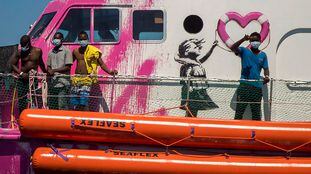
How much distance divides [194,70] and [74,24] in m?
1.98

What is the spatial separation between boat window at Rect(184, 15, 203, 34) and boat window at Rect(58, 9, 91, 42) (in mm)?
1507

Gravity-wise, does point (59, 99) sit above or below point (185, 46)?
below

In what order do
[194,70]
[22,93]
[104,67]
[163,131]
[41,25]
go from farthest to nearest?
Answer: 1. [41,25]
2. [194,70]
3. [104,67]
4. [22,93]
5. [163,131]

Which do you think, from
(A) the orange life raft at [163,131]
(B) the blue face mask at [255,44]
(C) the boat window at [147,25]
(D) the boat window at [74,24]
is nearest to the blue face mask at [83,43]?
(D) the boat window at [74,24]

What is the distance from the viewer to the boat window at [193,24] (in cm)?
793

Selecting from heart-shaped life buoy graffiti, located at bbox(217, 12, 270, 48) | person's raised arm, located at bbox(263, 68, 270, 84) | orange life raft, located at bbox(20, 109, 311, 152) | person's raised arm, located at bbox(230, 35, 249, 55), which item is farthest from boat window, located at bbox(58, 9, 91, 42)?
person's raised arm, located at bbox(263, 68, 270, 84)

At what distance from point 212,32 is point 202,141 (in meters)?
1.93

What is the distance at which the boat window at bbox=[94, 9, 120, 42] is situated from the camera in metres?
7.82

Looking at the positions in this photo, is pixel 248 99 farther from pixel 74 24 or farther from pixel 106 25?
pixel 74 24

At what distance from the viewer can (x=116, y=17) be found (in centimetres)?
791

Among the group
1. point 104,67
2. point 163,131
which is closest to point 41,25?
point 104,67

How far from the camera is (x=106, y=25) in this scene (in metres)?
7.84

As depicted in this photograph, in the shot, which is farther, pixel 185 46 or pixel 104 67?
pixel 185 46

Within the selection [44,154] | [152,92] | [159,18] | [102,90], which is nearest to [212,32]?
[159,18]
